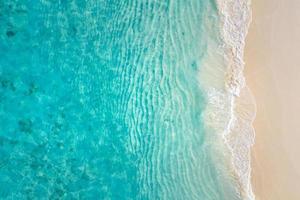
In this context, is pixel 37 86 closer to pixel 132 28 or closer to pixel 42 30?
pixel 42 30

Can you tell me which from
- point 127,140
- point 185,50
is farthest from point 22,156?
point 185,50

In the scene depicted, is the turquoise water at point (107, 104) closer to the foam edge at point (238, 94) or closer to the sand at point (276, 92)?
the foam edge at point (238, 94)

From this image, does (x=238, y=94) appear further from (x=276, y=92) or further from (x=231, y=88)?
(x=276, y=92)

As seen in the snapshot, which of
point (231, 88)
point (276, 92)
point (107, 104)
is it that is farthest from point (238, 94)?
point (107, 104)

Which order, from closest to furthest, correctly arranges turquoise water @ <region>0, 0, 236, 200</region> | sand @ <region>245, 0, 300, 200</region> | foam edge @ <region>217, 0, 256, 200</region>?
turquoise water @ <region>0, 0, 236, 200</region> < foam edge @ <region>217, 0, 256, 200</region> < sand @ <region>245, 0, 300, 200</region>

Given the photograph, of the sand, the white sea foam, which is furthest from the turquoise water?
the sand

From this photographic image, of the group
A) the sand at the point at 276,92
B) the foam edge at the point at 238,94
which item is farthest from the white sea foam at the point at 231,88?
the sand at the point at 276,92

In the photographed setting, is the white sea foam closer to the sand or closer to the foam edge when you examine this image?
the foam edge
